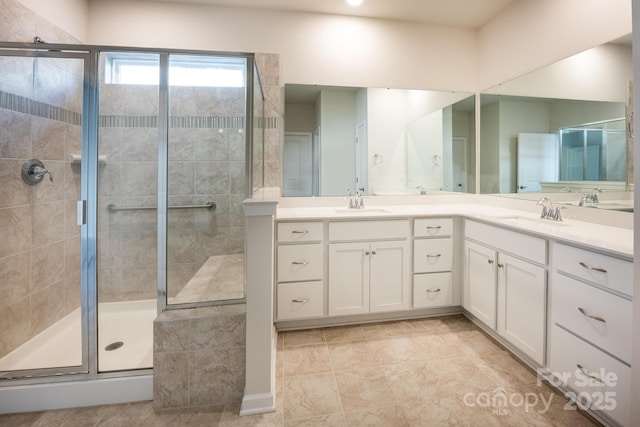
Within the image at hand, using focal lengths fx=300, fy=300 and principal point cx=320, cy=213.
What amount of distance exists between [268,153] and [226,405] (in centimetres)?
181

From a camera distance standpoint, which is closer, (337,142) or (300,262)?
(300,262)

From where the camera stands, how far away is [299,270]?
7.13 ft

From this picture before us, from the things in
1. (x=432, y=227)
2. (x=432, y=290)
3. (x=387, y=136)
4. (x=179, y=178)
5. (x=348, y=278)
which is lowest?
(x=432, y=290)

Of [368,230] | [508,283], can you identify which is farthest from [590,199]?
[368,230]

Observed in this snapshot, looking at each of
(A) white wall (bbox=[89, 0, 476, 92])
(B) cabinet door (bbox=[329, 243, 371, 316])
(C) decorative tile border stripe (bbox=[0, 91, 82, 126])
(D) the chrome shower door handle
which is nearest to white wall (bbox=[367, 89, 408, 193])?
(A) white wall (bbox=[89, 0, 476, 92])

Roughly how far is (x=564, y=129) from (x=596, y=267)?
1.15 meters

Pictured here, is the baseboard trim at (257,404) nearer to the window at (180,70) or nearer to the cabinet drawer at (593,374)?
the cabinet drawer at (593,374)

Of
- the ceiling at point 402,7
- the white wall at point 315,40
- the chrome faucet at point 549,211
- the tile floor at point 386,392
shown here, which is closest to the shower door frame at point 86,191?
the tile floor at point 386,392

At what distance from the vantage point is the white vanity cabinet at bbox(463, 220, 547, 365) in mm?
1646

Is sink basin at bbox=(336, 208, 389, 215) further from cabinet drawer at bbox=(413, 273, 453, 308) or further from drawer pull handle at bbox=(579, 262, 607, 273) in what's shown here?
drawer pull handle at bbox=(579, 262, 607, 273)

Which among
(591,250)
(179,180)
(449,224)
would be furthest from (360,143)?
(591,250)

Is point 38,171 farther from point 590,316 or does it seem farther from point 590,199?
point 590,199

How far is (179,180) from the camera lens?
193 cm

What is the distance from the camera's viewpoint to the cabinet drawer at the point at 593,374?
1.22 metres
